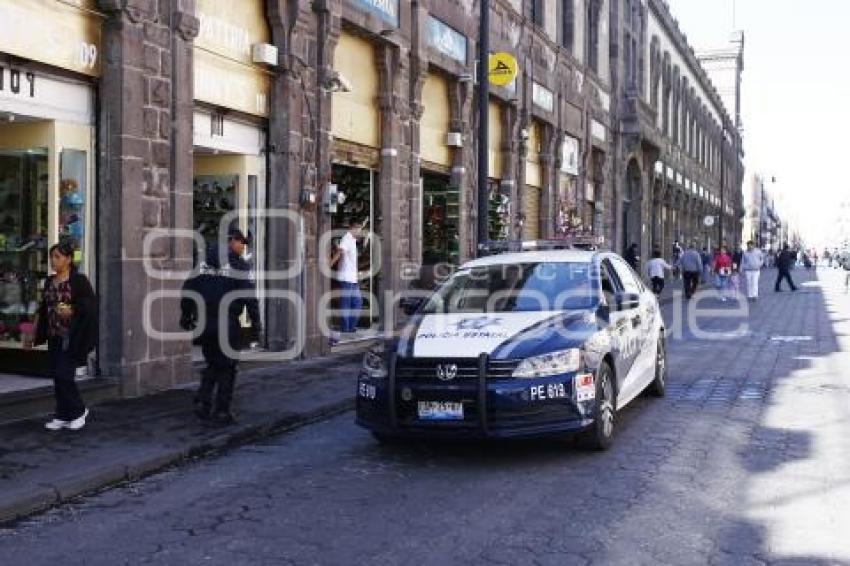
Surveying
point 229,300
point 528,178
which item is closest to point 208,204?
point 229,300

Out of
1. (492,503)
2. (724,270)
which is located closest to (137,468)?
(492,503)

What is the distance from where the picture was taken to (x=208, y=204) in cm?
1312

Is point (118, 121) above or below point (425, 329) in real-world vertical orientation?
above

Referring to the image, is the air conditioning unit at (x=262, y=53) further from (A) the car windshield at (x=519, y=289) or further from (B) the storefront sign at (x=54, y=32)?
(A) the car windshield at (x=519, y=289)

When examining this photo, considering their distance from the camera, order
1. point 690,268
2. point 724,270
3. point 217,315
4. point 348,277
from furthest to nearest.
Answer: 1. point 724,270
2. point 690,268
3. point 348,277
4. point 217,315

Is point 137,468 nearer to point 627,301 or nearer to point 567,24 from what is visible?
point 627,301

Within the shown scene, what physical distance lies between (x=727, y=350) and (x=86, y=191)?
1022 centimetres

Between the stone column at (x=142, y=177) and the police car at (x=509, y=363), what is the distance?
346 cm

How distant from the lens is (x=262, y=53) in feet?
41.4

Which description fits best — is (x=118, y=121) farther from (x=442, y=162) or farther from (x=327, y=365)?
(x=442, y=162)

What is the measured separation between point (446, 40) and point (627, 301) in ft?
36.6

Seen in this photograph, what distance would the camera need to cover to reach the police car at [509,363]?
7051mm

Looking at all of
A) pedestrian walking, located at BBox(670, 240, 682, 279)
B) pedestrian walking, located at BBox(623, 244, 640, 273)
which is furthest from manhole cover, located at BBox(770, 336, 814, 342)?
pedestrian walking, located at BBox(670, 240, 682, 279)

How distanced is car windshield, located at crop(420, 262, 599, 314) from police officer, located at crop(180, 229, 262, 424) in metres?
1.61
